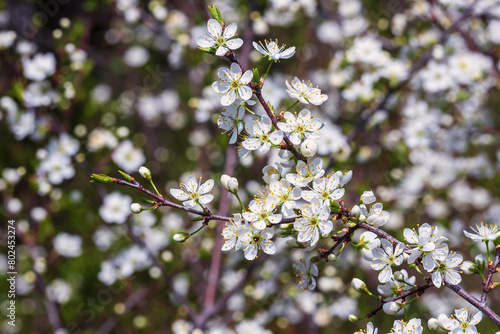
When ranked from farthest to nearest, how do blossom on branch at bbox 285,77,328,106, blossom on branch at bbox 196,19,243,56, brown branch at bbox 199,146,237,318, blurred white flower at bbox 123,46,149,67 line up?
blurred white flower at bbox 123,46,149,67 < brown branch at bbox 199,146,237,318 < blossom on branch at bbox 285,77,328,106 < blossom on branch at bbox 196,19,243,56

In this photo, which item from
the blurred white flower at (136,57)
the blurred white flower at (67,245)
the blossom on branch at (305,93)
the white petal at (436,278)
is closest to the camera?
the white petal at (436,278)

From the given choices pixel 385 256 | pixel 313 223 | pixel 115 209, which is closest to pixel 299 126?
pixel 313 223

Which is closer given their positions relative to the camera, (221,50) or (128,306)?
(221,50)

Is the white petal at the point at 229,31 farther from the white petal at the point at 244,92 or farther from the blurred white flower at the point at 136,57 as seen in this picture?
the blurred white flower at the point at 136,57

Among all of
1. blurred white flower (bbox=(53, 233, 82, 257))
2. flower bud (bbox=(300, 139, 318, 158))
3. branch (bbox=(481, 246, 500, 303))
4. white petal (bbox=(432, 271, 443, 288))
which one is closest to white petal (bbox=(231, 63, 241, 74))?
flower bud (bbox=(300, 139, 318, 158))

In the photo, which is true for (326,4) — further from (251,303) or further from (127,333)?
(127,333)

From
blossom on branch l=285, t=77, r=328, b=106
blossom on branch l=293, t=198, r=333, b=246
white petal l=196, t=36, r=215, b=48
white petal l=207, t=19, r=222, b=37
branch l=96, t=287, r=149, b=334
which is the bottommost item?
branch l=96, t=287, r=149, b=334

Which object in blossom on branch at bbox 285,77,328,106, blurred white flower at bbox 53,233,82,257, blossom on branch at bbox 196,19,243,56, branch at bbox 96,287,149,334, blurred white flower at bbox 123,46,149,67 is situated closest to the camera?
blossom on branch at bbox 196,19,243,56

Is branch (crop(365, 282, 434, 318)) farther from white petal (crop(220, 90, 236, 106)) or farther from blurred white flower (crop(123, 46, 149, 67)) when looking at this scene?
blurred white flower (crop(123, 46, 149, 67))

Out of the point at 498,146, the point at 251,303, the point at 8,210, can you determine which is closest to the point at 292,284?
the point at 251,303

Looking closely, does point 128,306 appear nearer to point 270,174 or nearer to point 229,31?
point 270,174

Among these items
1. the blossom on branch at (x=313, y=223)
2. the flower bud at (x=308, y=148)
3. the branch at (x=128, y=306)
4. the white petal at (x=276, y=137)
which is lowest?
the branch at (x=128, y=306)

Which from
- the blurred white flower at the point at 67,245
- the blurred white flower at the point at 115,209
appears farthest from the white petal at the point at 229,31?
the blurred white flower at the point at 67,245
